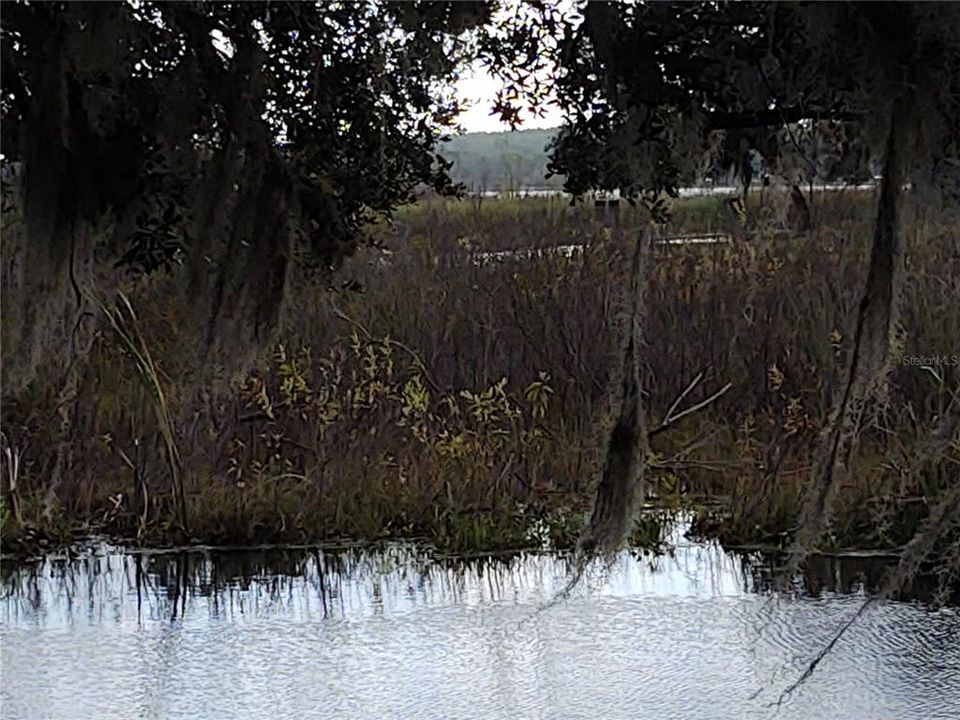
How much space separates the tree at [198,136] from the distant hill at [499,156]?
0.49ft

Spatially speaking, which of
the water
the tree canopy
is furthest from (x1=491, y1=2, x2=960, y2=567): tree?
the water

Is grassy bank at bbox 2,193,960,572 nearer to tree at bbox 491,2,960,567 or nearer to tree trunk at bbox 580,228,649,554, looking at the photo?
tree trunk at bbox 580,228,649,554

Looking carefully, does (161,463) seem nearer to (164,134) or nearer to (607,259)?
(607,259)

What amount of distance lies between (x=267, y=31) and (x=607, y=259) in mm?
1640

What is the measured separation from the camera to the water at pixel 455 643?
1489mm

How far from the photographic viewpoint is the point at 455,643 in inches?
65.6

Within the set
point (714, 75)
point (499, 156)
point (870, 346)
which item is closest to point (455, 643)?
point (499, 156)

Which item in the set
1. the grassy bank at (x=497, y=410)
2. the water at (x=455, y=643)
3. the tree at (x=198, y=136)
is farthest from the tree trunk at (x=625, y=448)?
the grassy bank at (x=497, y=410)

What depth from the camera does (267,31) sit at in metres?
0.72

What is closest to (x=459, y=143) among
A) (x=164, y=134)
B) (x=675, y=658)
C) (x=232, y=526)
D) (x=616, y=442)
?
(x=616, y=442)

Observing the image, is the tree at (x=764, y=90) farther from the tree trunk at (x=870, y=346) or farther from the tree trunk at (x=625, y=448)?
the tree trunk at (x=625, y=448)

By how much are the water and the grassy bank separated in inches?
5.3

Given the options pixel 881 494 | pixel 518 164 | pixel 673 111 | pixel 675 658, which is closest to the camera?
pixel 673 111

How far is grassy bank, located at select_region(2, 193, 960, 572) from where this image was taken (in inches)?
79.8
